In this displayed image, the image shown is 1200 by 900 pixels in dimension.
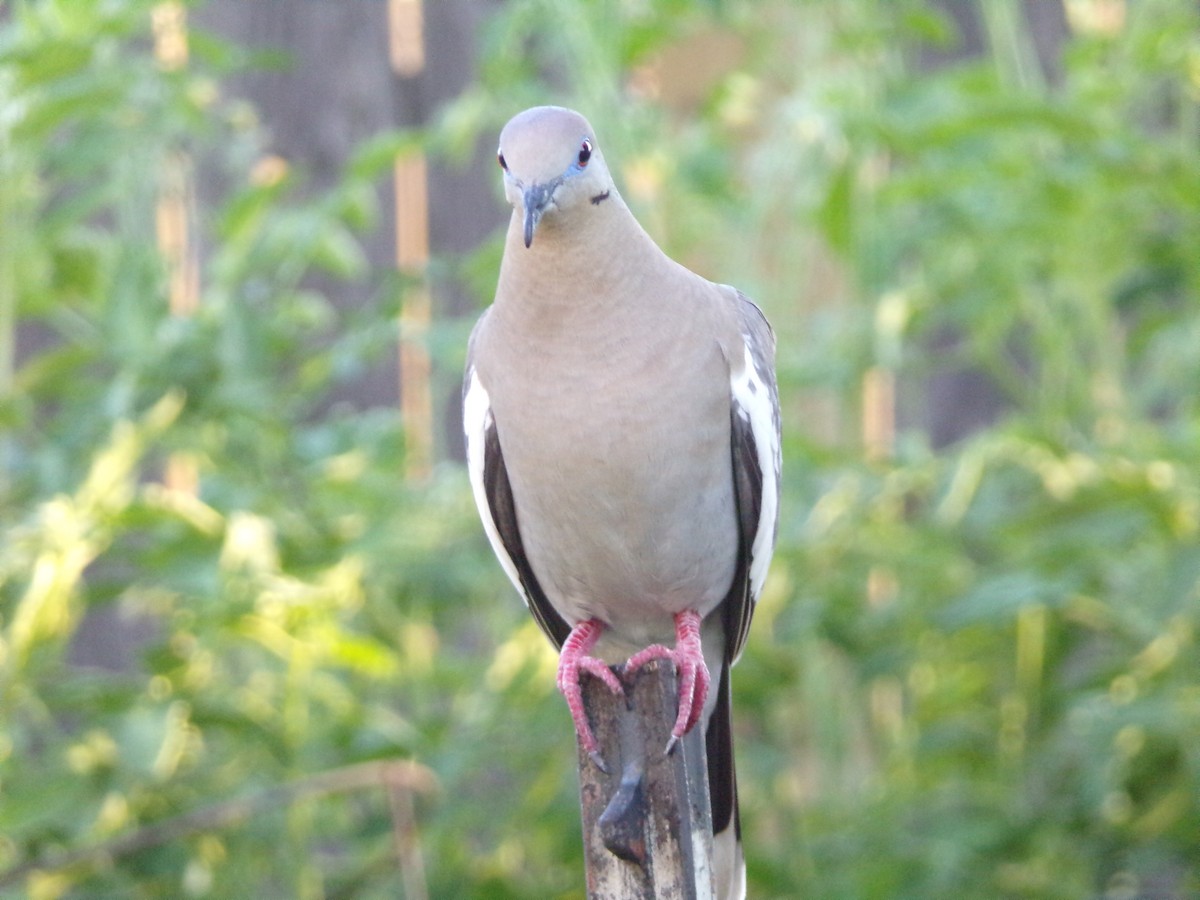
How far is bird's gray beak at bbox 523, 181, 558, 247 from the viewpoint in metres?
2.06

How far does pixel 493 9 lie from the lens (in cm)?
460

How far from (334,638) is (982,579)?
3.95ft

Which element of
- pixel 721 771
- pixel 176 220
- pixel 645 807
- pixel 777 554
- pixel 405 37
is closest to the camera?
pixel 645 807

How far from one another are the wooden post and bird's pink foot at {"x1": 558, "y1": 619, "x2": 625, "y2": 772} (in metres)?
0.01

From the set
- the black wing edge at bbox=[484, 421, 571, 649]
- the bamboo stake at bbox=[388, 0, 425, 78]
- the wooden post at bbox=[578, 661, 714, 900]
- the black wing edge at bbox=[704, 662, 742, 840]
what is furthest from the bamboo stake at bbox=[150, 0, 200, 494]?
the wooden post at bbox=[578, 661, 714, 900]

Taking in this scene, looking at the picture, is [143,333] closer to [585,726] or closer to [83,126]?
[83,126]

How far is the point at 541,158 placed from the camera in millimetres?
2094

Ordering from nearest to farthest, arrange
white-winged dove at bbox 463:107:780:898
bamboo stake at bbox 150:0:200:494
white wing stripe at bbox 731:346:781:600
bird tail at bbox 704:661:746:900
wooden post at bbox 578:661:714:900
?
wooden post at bbox 578:661:714:900
white-winged dove at bbox 463:107:780:898
white wing stripe at bbox 731:346:781:600
bird tail at bbox 704:661:746:900
bamboo stake at bbox 150:0:200:494

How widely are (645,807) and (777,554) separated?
1.19 metres

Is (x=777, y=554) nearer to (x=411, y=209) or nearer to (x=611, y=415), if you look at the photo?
(x=611, y=415)

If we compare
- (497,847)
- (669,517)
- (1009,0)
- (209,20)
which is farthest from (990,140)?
(209,20)

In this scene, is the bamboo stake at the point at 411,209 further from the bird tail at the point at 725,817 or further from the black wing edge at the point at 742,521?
the bird tail at the point at 725,817

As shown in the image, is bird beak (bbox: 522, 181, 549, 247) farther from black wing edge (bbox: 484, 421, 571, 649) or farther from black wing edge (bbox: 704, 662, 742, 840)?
black wing edge (bbox: 704, 662, 742, 840)

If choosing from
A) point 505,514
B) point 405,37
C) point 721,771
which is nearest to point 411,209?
point 405,37
